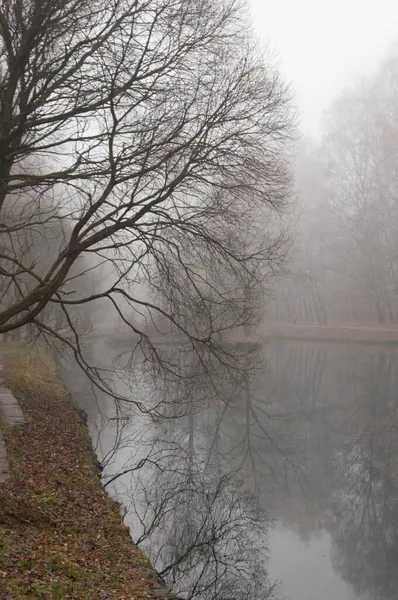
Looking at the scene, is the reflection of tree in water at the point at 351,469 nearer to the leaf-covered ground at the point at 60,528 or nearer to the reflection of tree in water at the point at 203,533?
the reflection of tree in water at the point at 203,533

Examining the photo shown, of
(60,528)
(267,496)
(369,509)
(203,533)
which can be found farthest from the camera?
(267,496)

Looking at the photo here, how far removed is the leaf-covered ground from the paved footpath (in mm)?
124

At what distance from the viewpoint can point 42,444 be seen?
11117 millimetres

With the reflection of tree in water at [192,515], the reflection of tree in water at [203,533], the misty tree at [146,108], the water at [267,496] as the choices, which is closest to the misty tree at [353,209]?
the water at [267,496]

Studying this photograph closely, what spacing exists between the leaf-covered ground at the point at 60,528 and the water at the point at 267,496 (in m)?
1.08

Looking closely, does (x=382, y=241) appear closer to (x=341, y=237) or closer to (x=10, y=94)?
(x=341, y=237)

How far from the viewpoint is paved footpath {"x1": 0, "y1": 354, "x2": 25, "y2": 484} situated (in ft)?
29.7

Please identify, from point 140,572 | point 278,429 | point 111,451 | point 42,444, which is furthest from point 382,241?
point 140,572

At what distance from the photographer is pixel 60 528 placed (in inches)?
289

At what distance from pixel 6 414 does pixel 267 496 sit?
5369mm

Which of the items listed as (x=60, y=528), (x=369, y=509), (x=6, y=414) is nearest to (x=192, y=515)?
(x=369, y=509)

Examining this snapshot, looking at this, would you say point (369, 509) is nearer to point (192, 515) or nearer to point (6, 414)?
point (192, 515)

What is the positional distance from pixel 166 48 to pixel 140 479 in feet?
26.0

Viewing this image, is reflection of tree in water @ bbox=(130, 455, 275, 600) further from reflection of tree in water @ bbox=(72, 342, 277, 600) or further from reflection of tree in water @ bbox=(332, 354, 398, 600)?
reflection of tree in water @ bbox=(332, 354, 398, 600)
